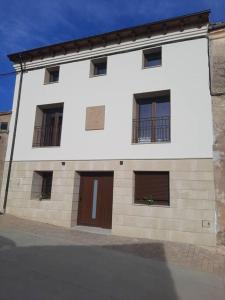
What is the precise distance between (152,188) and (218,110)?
3424mm

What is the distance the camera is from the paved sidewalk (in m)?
4.30

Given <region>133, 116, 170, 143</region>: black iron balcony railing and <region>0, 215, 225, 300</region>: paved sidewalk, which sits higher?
<region>133, 116, 170, 143</region>: black iron balcony railing

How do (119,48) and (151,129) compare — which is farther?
(119,48)

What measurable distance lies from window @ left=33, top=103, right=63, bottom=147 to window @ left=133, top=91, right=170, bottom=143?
356 centimetres

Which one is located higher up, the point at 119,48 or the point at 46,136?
the point at 119,48

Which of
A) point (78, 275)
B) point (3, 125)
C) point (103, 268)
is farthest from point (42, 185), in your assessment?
point (78, 275)

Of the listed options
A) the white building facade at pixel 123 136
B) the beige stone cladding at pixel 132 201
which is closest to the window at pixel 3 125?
the white building facade at pixel 123 136

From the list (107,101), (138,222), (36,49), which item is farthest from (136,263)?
(36,49)

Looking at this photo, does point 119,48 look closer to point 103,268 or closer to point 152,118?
point 152,118

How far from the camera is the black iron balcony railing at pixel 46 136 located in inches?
453

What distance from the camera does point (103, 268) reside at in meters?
5.47

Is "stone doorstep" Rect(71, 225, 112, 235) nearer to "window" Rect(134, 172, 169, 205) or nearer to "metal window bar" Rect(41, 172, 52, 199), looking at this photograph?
"window" Rect(134, 172, 169, 205)

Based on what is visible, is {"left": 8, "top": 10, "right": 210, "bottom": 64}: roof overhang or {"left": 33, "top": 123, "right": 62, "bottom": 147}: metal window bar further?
{"left": 33, "top": 123, "right": 62, "bottom": 147}: metal window bar

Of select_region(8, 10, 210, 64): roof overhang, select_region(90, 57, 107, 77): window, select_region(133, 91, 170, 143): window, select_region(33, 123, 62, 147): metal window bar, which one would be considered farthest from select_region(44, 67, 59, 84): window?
select_region(133, 91, 170, 143): window
